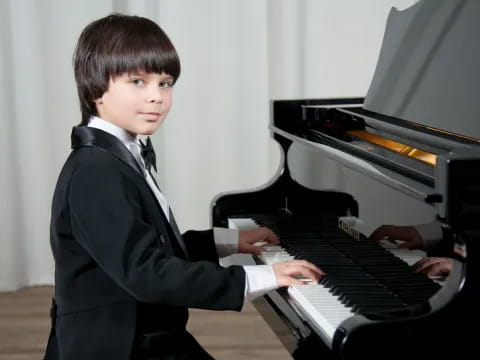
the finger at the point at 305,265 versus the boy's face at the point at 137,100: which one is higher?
the boy's face at the point at 137,100

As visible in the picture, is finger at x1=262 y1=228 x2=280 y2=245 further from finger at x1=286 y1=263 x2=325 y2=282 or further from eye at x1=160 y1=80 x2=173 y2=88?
eye at x1=160 y1=80 x2=173 y2=88

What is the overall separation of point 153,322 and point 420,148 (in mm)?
662

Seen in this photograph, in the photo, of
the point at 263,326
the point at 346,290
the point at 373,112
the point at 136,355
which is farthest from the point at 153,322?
the point at 263,326

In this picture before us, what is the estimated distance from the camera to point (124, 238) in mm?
1565

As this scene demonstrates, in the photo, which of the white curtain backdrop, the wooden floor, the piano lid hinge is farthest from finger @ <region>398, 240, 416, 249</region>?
the white curtain backdrop

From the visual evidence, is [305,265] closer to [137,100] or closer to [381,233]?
[381,233]

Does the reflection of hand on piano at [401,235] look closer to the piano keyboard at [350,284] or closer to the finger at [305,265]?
the piano keyboard at [350,284]

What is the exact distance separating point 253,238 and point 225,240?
0.08 metres

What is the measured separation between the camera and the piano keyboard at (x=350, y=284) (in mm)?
1479

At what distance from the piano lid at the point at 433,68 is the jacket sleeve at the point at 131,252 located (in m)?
0.61

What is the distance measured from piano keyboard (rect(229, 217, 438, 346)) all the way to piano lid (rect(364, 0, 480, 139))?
0.32 metres

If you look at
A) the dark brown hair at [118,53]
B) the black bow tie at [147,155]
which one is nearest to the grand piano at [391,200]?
the black bow tie at [147,155]

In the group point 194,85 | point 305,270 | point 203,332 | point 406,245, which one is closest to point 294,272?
point 305,270

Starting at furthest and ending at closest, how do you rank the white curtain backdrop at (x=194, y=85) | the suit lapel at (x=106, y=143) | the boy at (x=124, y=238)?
the white curtain backdrop at (x=194, y=85) < the suit lapel at (x=106, y=143) < the boy at (x=124, y=238)
